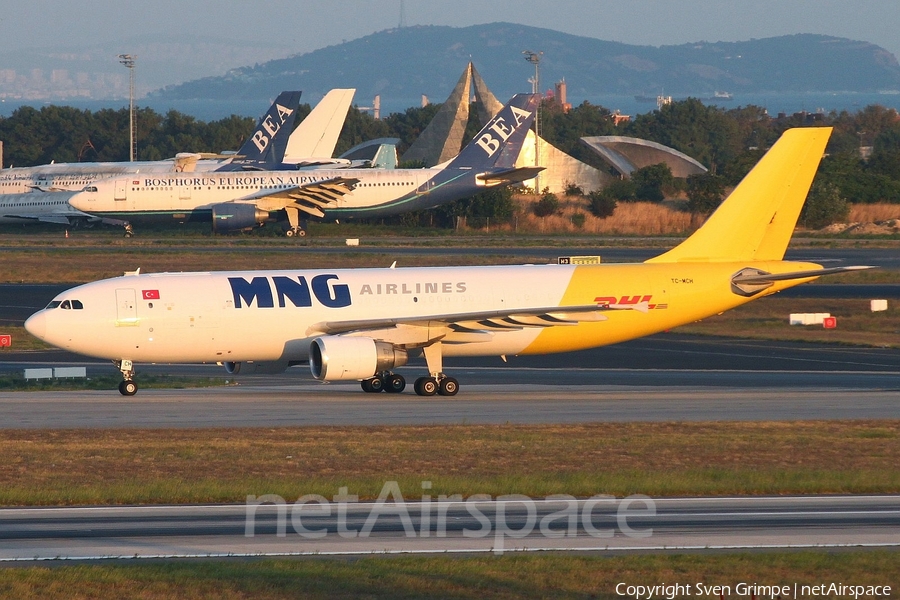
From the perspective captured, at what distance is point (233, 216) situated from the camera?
79.9 m

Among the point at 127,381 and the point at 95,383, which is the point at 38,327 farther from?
the point at 95,383

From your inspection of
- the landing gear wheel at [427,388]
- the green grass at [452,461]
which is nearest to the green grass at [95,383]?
the landing gear wheel at [427,388]

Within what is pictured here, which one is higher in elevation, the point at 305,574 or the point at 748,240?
the point at 748,240

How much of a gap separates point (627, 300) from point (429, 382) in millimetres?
5901

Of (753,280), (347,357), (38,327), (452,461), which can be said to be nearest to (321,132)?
(753,280)

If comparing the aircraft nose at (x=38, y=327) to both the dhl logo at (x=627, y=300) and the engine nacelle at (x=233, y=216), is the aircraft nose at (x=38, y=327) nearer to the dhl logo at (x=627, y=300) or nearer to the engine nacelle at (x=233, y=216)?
the dhl logo at (x=627, y=300)

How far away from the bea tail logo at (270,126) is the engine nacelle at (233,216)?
637 inches

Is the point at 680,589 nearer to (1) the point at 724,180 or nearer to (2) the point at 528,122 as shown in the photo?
(2) the point at 528,122

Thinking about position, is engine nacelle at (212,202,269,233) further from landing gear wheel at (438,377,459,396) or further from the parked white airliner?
landing gear wheel at (438,377,459,396)

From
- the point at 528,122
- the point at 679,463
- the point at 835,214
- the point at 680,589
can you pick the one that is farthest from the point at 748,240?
Answer: the point at 835,214

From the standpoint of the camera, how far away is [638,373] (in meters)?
36.0

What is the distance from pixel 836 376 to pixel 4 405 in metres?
22.6

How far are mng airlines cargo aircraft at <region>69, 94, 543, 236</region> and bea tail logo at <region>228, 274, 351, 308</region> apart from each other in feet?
161

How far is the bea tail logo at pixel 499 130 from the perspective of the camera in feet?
270
